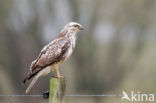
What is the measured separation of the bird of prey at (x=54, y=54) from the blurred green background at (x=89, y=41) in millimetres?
14410

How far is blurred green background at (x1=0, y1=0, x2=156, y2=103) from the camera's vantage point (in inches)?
890

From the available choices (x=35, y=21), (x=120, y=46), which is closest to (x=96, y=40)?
(x=120, y=46)

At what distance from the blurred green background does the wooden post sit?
50.4ft

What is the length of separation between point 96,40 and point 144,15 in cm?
211

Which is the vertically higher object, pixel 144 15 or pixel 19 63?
pixel 144 15

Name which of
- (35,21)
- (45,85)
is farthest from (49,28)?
(45,85)

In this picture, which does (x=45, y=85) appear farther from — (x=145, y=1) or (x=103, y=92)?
(x=145, y=1)

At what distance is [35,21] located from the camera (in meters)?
22.9

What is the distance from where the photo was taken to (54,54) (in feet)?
24.3

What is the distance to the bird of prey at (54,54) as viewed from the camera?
725 cm

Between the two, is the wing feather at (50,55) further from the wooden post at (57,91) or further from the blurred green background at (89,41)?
the blurred green background at (89,41)

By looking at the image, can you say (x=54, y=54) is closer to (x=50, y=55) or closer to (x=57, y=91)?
(x=50, y=55)

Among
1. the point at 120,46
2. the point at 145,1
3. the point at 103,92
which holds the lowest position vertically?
the point at 103,92

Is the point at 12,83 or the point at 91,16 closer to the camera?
the point at 12,83
